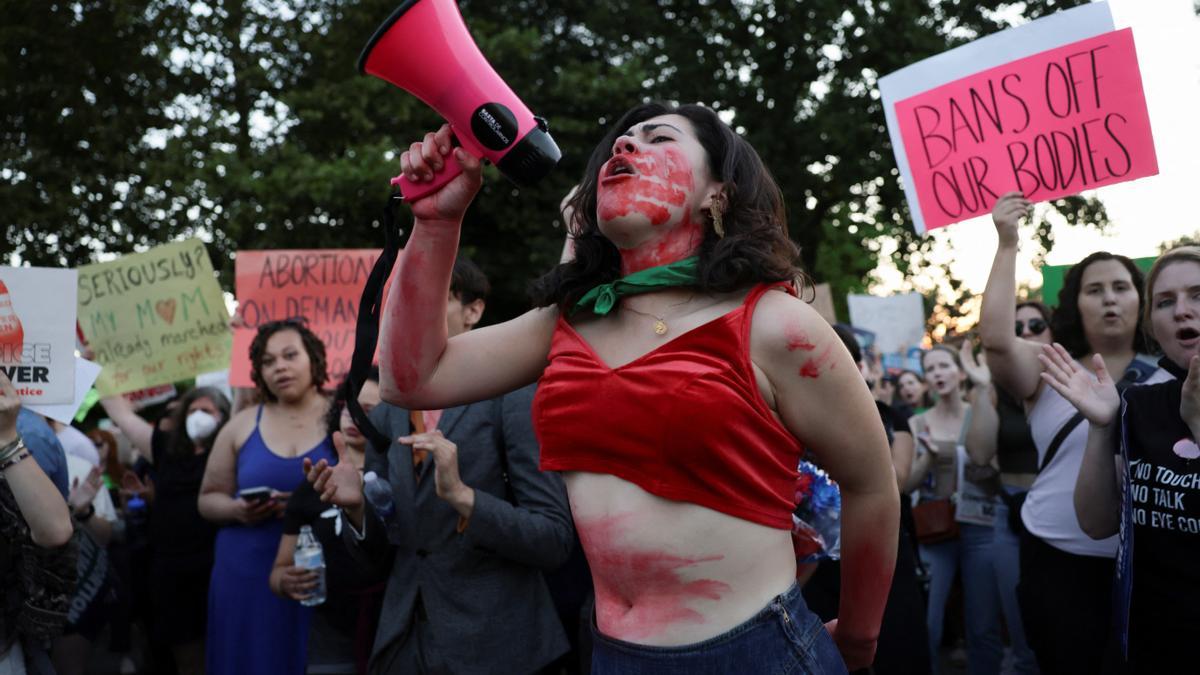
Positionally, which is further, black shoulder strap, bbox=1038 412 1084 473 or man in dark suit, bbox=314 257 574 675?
black shoulder strap, bbox=1038 412 1084 473

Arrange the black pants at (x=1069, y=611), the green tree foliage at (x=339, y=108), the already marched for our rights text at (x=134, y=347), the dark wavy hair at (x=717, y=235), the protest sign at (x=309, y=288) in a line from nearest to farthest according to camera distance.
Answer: the dark wavy hair at (x=717, y=235) < the black pants at (x=1069, y=611) < the already marched for our rights text at (x=134, y=347) < the protest sign at (x=309, y=288) < the green tree foliage at (x=339, y=108)

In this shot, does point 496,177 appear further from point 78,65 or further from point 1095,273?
point 1095,273

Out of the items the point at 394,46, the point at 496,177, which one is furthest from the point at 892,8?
the point at 394,46

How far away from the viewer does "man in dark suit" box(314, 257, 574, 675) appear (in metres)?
3.29

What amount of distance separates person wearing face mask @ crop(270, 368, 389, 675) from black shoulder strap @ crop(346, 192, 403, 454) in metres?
1.49

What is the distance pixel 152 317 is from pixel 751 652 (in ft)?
18.6

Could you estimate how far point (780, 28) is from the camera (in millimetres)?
16516

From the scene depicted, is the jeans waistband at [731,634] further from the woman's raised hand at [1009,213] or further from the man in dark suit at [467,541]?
the woman's raised hand at [1009,213]

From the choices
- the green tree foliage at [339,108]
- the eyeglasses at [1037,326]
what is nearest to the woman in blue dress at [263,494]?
the eyeglasses at [1037,326]

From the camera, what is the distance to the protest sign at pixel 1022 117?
13.7 ft

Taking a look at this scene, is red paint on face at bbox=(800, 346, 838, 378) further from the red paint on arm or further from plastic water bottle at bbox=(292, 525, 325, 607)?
plastic water bottle at bbox=(292, 525, 325, 607)

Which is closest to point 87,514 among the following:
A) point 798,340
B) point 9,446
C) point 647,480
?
point 9,446

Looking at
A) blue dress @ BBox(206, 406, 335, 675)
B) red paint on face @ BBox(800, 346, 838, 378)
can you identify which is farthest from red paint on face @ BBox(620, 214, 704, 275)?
blue dress @ BBox(206, 406, 335, 675)

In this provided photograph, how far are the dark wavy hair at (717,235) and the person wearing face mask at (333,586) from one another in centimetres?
172
